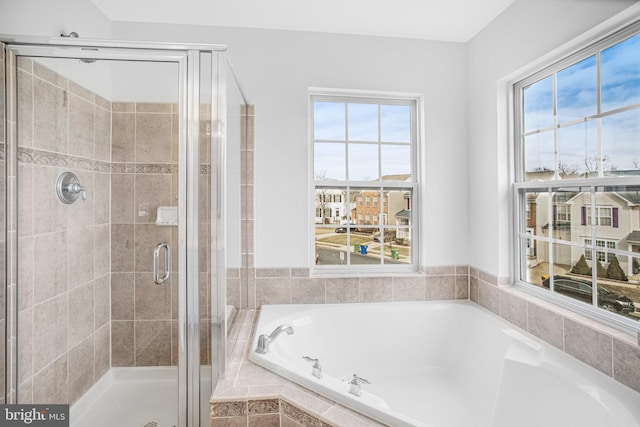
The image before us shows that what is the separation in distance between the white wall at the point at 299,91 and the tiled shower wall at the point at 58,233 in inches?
38.6

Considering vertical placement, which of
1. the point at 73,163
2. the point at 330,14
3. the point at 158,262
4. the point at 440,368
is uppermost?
the point at 330,14

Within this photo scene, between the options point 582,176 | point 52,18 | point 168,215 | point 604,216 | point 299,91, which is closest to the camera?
point 168,215

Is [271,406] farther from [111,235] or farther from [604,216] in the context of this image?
[604,216]

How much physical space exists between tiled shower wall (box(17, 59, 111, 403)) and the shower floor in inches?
2.4

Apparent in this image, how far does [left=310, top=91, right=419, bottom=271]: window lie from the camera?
2398 millimetres

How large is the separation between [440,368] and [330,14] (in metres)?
2.42

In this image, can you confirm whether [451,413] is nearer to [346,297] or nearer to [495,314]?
[495,314]

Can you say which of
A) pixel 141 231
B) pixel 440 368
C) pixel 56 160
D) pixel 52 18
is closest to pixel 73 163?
pixel 56 160

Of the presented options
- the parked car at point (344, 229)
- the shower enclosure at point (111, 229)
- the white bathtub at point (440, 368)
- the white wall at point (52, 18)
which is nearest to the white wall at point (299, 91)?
the white wall at point (52, 18)

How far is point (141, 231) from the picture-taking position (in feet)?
4.65

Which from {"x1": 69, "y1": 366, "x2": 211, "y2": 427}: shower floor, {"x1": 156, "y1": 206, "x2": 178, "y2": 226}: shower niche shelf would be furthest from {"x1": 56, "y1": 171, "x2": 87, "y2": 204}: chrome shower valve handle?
{"x1": 69, "y1": 366, "x2": 211, "y2": 427}: shower floor

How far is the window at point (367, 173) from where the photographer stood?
240cm

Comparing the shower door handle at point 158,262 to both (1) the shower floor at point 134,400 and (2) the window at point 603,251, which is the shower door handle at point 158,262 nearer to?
(1) the shower floor at point 134,400

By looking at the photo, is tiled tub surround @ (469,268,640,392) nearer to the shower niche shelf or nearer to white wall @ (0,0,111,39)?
the shower niche shelf
